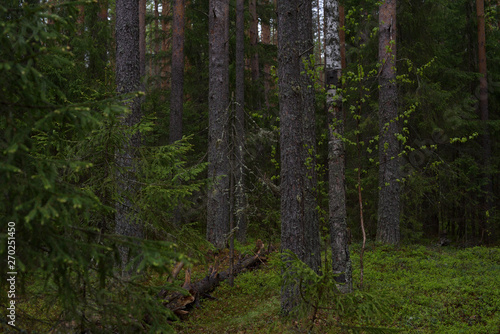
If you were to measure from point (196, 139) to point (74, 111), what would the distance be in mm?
15296

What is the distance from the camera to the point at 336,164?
7.47 m

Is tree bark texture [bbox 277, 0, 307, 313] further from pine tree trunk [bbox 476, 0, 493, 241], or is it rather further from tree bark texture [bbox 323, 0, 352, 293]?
pine tree trunk [bbox 476, 0, 493, 241]

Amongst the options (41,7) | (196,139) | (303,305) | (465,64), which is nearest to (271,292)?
(303,305)

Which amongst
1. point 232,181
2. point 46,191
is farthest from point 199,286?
point 46,191

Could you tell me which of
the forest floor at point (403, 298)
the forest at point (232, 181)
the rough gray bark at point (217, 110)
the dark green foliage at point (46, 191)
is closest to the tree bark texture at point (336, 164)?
the forest at point (232, 181)

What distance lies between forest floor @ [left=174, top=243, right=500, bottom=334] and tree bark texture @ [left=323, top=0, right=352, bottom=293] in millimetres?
612

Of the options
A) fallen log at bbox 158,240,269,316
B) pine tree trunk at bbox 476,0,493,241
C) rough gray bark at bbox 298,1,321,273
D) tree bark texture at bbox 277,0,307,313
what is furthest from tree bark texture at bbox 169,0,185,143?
pine tree trunk at bbox 476,0,493,241

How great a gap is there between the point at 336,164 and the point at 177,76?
1085cm

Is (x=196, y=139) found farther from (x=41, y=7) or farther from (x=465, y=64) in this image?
(x=41, y=7)

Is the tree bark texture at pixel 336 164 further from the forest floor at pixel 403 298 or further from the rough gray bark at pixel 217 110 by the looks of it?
the rough gray bark at pixel 217 110

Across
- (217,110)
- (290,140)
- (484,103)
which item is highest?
(484,103)

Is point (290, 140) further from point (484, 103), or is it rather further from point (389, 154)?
point (484, 103)

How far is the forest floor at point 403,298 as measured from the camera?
673 centimetres

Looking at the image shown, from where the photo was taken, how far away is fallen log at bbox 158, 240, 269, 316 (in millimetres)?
7921
